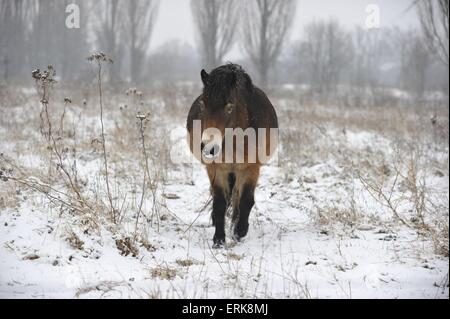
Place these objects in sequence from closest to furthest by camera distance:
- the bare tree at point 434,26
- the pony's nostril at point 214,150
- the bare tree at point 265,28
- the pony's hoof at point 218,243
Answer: the pony's nostril at point 214,150
the pony's hoof at point 218,243
the bare tree at point 434,26
the bare tree at point 265,28

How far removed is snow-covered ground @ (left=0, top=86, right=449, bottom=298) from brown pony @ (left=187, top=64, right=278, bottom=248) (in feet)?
1.25

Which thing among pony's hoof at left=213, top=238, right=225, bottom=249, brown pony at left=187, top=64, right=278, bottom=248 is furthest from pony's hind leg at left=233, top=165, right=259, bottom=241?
pony's hoof at left=213, top=238, right=225, bottom=249

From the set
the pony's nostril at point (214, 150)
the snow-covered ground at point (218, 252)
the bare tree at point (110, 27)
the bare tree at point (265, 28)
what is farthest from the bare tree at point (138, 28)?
the pony's nostril at point (214, 150)

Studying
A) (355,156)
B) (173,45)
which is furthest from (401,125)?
(173,45)

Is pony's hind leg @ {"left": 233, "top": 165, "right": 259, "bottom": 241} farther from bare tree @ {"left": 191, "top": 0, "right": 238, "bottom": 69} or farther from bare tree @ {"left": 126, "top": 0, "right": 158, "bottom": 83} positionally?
bare tree @ {"left": 126, "top": 0, "right": 158, "bottom": 83}

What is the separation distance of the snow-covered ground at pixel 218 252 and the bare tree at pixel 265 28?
15655mm

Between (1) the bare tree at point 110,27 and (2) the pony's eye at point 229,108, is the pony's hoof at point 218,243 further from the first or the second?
(1) the bare tree at point 110,27

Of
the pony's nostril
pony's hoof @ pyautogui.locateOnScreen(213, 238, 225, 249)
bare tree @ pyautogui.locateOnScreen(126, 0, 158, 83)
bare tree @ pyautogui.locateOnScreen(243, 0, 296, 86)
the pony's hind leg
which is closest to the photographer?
the pony's nostril

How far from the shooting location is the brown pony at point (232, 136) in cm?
324

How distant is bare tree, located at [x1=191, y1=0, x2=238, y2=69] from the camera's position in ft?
63.7

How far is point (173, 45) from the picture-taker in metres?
78.9

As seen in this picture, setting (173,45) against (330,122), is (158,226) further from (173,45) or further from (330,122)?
(173,45)

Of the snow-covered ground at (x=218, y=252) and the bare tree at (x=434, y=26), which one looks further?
the bare tree at (x=434, y=26)

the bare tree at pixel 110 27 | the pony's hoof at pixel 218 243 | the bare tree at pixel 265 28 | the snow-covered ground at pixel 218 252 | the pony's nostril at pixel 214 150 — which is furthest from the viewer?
the bare tree at pixel 110 27
